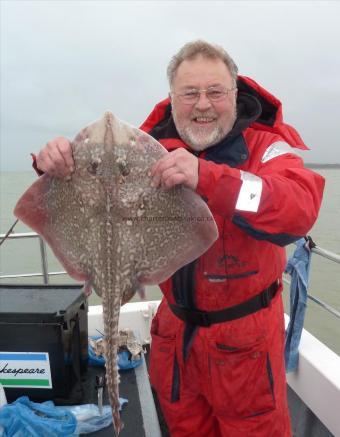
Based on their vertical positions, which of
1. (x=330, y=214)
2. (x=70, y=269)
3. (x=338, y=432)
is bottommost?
(x=330, y=214)

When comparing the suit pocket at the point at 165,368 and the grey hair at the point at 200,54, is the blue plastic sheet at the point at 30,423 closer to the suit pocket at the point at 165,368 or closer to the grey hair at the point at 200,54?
the suit pocket at the point at 165,368

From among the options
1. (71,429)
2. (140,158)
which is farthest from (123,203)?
(71,429)

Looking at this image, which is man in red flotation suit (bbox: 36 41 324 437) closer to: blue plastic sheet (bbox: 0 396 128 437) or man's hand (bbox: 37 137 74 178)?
blue plastic sheet (bbox: 0 396 128 437)

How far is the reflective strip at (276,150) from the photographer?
7.98 ft

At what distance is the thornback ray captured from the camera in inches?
77.4

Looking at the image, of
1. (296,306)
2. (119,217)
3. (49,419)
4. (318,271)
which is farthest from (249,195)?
(318,271)

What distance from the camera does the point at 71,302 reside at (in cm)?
308

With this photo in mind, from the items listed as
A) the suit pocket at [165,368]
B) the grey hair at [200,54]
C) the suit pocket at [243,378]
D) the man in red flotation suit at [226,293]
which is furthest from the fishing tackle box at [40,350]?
the grey hair at [200,54]

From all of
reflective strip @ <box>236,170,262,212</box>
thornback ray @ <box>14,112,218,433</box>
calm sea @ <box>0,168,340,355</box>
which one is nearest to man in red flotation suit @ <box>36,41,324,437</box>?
reflective strip @ <box>236,170,262,212</box>

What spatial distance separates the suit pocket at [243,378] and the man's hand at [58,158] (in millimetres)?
1504

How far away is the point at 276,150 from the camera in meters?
2.47

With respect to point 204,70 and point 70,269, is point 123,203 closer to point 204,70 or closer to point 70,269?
point 70,269

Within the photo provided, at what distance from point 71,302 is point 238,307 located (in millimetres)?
1333

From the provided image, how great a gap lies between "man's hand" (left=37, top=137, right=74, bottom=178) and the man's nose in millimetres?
1024
